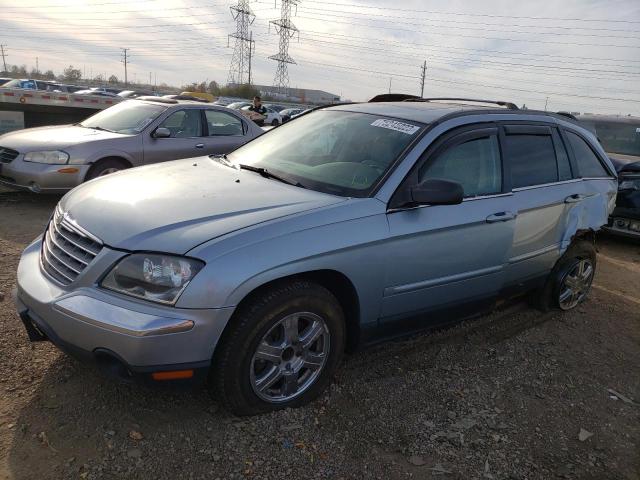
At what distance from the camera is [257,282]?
2.51 m

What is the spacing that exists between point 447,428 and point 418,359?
743 millimetres

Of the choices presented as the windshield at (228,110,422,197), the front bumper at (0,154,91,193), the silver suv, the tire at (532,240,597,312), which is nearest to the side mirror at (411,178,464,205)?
the silver suv

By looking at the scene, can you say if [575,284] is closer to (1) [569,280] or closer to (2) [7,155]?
(1) [569,280]

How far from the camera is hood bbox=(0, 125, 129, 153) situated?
6.81 m

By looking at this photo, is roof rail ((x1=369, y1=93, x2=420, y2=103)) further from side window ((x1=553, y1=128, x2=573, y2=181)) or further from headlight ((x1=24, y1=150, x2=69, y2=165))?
headlight ((x1=24, y1=150, x2=69, y2=165))

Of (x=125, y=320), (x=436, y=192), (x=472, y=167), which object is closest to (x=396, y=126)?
(x=472, y=167)

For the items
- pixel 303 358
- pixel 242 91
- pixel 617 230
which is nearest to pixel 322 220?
pixel 303 358

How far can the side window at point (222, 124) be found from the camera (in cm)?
822

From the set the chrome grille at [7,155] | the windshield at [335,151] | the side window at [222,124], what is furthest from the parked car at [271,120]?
the windshield at [335,151]

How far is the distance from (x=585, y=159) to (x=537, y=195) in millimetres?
1069

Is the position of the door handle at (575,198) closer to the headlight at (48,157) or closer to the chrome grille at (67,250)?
the chrome grille at (67,250)

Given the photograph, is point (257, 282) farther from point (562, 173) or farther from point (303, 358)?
point (562, 173)

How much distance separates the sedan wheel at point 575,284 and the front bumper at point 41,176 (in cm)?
577

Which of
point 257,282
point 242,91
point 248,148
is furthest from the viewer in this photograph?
point 242,91
